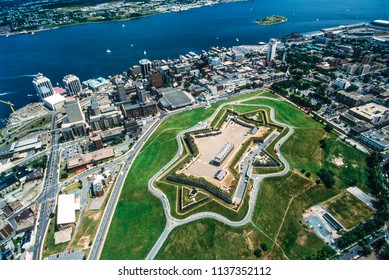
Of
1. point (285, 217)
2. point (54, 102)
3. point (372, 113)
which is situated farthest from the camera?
point (54, 102)

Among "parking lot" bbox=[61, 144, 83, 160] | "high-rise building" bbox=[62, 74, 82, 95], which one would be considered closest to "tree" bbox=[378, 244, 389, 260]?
"parking lot" bbox=[61, 144, 83, 160]

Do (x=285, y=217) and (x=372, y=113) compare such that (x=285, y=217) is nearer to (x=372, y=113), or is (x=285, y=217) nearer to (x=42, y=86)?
(x=372, y=113)

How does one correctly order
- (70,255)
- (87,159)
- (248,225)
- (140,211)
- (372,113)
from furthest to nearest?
(372,113)
(87,159)
(140,211)
(248,225)
(70,255)

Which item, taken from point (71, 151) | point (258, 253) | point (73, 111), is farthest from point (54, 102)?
point (258, 253)

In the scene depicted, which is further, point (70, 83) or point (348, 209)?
point (70, 83)

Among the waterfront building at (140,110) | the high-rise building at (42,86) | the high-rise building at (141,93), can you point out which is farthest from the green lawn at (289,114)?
the high-rise building at (42,86)

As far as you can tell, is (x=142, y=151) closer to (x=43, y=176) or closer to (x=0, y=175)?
(x=43, y=176)

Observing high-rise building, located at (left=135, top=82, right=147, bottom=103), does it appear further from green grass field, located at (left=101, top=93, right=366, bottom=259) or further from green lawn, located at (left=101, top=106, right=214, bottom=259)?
green grass field, located at (left=101, top=93, right=366, bottom=259)

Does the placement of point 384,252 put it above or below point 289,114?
below
